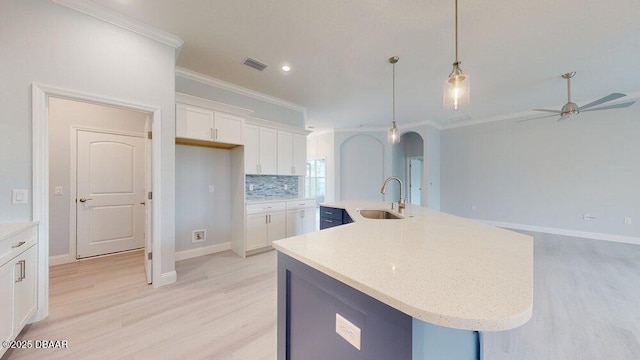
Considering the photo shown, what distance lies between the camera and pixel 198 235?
3.45 metres

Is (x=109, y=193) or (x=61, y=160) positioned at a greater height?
(x=61, y=160)

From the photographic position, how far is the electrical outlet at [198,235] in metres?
3.40

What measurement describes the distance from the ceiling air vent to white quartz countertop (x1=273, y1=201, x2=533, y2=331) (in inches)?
100

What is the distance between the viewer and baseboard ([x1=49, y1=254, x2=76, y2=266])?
2977 mm

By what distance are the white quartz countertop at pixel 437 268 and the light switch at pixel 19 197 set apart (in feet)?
7.27

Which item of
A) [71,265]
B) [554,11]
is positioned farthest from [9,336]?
[554,11]

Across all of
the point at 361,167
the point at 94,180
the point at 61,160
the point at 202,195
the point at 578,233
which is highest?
the point at 361,167

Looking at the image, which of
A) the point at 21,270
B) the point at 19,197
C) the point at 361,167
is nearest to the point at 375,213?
the point at 21,270

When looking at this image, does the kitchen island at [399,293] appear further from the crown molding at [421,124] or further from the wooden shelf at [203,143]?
the crown molding at [421,124]

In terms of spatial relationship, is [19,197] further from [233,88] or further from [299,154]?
[299,154]

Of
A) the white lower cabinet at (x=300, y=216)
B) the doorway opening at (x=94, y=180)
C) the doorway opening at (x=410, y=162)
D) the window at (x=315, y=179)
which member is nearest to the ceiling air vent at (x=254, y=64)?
the doorway opening at (x=94, y=180)

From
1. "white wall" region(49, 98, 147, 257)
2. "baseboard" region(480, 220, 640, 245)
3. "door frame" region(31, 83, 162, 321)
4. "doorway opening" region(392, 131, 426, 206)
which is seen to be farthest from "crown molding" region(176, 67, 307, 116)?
"baseboard" region(480, 220, 640, 245)

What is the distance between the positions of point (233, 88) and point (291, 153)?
1439mm

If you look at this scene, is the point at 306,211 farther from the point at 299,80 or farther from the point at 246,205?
the point at 299,80
